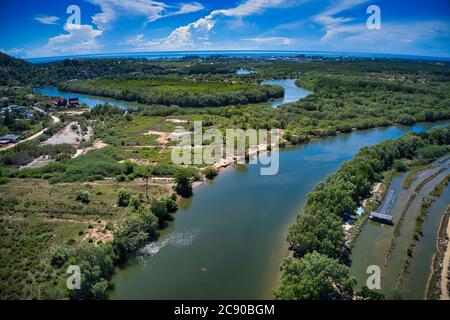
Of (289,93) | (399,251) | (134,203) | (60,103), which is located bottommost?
(399,251)

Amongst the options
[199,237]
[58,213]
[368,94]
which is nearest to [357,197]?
[199,237]

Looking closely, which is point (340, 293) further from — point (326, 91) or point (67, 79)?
point (67, 79)

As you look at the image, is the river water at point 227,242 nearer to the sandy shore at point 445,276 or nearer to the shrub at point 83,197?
the shrub at point 83,197

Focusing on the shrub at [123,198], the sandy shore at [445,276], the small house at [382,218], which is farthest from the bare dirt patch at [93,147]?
the sandy shore at [445,276]

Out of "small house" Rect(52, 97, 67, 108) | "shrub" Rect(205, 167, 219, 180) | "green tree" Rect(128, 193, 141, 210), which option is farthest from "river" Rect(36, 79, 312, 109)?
"green tree" Rect(128, 193, 141, 210)

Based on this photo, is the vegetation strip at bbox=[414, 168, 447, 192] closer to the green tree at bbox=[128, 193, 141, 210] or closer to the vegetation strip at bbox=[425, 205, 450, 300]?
the vegetation strip at bbox=[425, 205, 450, 300]

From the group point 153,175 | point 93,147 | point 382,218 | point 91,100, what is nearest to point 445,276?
point 382,218

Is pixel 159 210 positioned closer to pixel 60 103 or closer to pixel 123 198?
pixel 123 198
